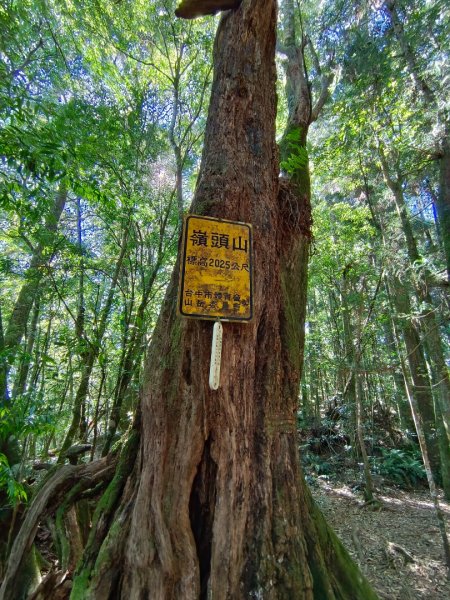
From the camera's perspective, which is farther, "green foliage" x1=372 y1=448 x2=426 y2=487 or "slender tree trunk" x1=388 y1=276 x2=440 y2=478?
"green foliage" x1=372 y1=448 x2=426 y2=487

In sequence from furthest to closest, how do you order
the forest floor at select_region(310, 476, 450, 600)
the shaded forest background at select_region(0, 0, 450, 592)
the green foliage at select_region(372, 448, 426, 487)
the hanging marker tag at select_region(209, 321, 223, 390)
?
the green foliage at select_region(372, 448, 426, 487) < the shaded forest background at select_region(0, 0, 450, 592) < the forest floor at select_region(310, 476, 450, 600) < the hanging marker tag at select_region(209, 321, 223, 390)

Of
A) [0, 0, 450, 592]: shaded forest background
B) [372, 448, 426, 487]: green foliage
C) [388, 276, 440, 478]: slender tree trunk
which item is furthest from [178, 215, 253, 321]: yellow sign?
[372, 448, 426, 487]: green foliage

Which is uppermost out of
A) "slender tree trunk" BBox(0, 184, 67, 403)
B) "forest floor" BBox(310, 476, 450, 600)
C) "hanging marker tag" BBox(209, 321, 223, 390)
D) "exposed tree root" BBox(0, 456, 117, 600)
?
"slender tree trunk" BBox(0, 184, 67, 403)

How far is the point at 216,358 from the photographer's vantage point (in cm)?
166

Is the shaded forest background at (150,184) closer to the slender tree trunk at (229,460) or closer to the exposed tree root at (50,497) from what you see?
the exposed tree root at (50,497)

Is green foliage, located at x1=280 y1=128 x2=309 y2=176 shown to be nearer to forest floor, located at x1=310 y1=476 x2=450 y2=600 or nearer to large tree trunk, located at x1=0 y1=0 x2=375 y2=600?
large tree trunk, located at x1=0 y1=0 x2=375 y2=600

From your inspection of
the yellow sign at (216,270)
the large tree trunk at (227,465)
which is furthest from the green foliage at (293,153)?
the yellow sign at (216,270)

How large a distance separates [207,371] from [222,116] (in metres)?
1.85

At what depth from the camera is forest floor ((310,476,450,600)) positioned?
387cm

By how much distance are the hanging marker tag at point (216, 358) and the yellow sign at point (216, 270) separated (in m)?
0.12

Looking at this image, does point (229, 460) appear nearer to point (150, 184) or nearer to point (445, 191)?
point (150, 184)

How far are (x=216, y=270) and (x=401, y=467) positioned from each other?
954cm

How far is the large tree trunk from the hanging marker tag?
143mm

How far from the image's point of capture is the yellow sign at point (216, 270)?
180cm
